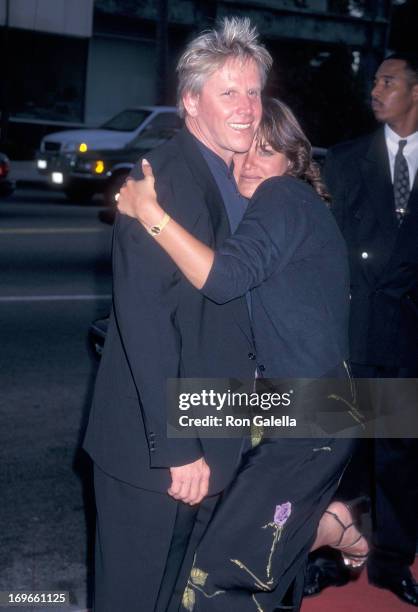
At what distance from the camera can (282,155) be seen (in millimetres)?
3129

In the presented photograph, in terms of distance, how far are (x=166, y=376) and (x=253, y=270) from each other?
359mm

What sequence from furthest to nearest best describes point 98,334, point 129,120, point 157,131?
point 129,120 < point 157,131 < point 98,334

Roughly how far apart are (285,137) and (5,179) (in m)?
15.9

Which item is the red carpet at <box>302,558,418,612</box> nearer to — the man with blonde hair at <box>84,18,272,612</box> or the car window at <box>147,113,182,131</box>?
the man with blonde hair at <box>84,18,272,612</box>

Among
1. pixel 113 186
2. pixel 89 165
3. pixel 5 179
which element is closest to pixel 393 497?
pixel 5 179

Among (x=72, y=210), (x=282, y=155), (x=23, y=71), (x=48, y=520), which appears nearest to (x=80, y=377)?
(x=48, y=520)

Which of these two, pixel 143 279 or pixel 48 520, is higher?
pixel 143 279

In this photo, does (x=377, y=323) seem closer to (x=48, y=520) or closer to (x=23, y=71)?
(x=48, y=520)

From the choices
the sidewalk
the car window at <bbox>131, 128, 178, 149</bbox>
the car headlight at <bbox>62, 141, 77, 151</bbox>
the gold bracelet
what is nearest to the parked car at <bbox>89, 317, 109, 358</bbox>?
the gold bracelet

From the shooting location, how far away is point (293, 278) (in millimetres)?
2932

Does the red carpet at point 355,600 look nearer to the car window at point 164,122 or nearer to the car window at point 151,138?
the car window at point 151,138

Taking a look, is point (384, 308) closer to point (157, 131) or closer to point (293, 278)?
point (293, 278)

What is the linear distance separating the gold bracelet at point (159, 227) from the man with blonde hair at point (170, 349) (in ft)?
0.12

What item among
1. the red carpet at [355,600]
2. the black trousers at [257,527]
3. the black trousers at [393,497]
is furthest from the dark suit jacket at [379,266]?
the black trousers at [257,527]
